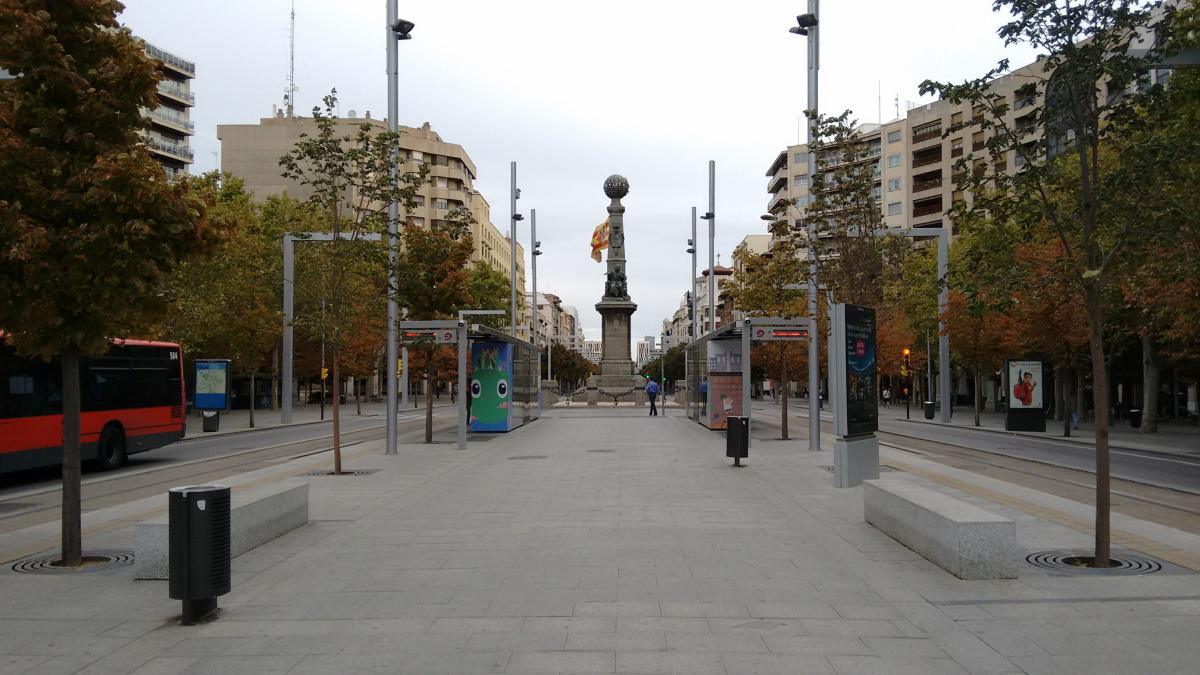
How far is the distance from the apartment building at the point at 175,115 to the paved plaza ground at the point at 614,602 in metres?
65.9

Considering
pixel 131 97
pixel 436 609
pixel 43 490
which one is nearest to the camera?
pixel 436 609

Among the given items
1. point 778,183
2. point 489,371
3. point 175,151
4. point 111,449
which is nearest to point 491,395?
point 489,371

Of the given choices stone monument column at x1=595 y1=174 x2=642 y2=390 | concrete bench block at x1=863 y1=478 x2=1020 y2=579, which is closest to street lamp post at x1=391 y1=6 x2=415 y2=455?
concrete bench block at x1=863 y1=478 x2=1020 y2=579

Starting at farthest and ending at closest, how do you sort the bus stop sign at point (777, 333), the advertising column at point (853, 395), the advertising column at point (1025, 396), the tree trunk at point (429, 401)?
the advertising column at point (1025, 396) < the tree trunk at point (429, 401) < the bus stop sign at point (777, 333) < the advertising column at point (853, 395)

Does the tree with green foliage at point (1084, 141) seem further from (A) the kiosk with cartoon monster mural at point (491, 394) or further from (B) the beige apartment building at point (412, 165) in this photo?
(B) the beige apartment building at point (412, 165)

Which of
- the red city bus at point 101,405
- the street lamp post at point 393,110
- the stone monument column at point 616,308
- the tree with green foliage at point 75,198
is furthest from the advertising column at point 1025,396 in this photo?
the tree with green foliage at point 75,198

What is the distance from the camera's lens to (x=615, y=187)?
2197 inches

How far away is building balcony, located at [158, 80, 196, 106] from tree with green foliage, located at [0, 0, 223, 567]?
68126mm

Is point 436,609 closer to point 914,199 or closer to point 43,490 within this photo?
point 43,490

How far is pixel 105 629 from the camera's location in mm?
6180

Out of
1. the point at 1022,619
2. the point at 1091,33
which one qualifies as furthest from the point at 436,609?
the point at 1091,33

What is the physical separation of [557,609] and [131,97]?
5.91 meters

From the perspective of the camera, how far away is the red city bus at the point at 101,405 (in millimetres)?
15656

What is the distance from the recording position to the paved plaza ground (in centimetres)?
545
